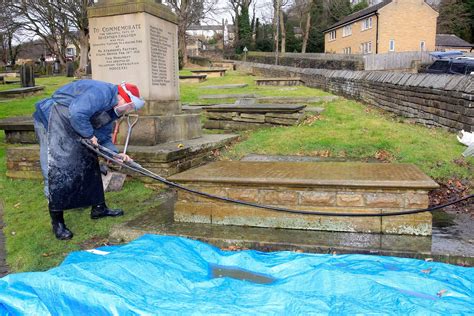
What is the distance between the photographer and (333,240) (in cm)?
392

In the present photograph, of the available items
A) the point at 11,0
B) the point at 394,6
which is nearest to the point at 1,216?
the point at 11,0

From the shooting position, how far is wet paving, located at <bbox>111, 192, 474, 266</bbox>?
11.8ft

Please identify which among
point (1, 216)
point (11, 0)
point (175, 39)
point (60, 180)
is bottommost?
point (1, 216)

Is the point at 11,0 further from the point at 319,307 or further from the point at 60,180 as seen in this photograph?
the point at 319,307

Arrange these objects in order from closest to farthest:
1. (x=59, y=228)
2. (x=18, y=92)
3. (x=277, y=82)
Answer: (x=59, y=228), (x=18, y=92), (x=277, y=82)

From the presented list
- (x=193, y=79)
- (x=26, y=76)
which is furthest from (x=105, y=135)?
(x=193, y=79)

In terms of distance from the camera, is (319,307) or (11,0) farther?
(11,0)

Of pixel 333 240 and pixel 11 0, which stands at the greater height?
pixel 11 0

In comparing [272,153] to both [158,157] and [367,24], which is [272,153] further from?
[367,24]

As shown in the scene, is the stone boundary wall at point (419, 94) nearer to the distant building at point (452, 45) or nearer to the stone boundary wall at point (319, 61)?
the stone boundary wall at point (319, 61)

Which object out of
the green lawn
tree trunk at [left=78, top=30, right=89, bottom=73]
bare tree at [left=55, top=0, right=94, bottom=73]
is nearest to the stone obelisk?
the green lawn

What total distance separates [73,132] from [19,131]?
5.20 meters

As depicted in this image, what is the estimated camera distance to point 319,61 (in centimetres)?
3622

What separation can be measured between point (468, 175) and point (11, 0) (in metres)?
33.9
